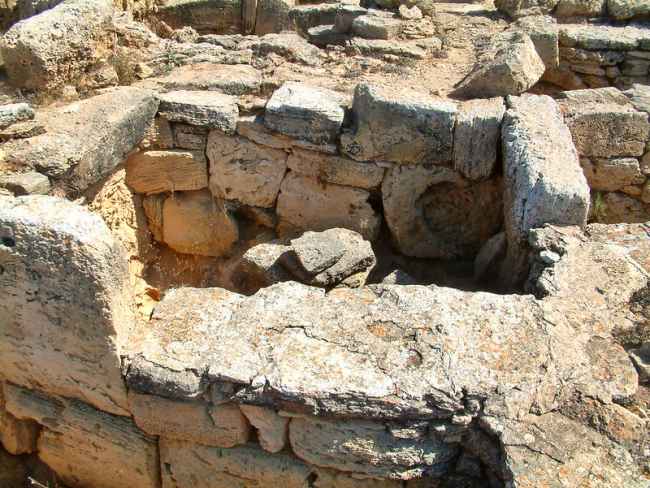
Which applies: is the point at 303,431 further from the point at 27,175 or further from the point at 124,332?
the point at 27,175

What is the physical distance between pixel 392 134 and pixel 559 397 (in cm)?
251

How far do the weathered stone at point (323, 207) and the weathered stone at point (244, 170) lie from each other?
12cm

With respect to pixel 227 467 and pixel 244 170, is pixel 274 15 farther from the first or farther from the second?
pixel 227 467

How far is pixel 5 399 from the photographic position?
351cm

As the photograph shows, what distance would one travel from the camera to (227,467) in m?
3.22

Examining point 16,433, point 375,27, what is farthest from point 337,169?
point 16,433

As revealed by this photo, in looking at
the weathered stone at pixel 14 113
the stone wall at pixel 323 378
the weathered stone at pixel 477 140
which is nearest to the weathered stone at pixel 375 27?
the weathered stone at pixel 477 140

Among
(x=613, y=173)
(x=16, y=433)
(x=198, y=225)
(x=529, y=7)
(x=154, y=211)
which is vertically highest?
(x=529, y=7)

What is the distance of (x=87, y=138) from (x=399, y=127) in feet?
7.23

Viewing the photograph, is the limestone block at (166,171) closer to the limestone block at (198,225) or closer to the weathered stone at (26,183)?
the limestone block at (198,225)

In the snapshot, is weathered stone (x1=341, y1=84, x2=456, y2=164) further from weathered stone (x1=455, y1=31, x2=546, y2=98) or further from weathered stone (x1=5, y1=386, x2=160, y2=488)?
weathered stone (x1=5, y1=386, x2=160, y2=488)

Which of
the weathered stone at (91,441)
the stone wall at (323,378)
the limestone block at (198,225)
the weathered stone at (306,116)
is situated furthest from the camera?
the limestone block at (198,225)

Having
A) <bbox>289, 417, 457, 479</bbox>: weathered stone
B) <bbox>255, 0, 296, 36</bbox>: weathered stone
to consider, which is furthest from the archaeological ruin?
<bbox>255, 0, 296, 36</bbox>: weathered stone

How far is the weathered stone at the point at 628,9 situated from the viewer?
22.3 ft
